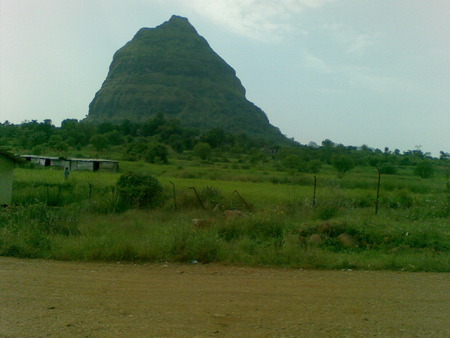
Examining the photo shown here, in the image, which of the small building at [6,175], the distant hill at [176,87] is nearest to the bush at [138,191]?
the small building at [6,175]

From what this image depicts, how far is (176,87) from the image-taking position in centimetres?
14238

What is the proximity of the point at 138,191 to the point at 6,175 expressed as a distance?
21.5 ft

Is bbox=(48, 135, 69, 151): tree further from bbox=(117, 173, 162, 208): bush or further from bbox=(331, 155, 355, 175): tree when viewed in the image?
bbox=(117, 173, 162, 208): bush

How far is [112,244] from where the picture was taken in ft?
40.0

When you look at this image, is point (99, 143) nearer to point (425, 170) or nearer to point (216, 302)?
point (425, 170)

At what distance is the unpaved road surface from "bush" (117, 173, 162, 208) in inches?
495

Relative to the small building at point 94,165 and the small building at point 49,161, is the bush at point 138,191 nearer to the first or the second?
the small building at point 94,165

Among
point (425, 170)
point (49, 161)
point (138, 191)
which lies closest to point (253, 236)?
point (138, 191)

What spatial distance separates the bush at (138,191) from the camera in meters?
23.7

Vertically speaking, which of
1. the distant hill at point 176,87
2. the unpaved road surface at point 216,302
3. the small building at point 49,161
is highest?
the distant hill at point 176,87

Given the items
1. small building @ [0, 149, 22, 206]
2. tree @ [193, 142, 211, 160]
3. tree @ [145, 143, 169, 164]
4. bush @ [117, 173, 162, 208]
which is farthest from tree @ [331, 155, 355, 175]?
small building @ [0, 149, 22, 206]

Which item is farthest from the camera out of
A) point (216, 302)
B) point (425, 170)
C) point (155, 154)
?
point (155, 154)

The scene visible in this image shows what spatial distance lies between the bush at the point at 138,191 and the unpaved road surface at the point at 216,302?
1258cm

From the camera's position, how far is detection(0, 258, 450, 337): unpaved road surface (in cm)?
647
